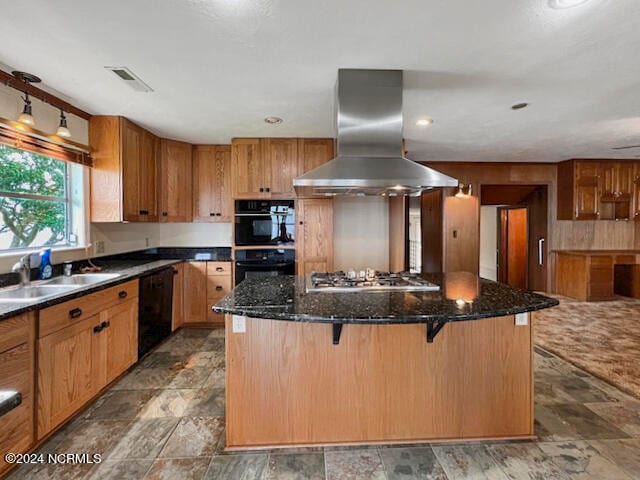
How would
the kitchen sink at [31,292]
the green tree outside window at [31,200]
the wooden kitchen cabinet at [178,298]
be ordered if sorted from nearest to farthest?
the kitchen sink at [31,292] < the green tree outside window at [31,200] < the wooden kitchen cabinet at [178,298]

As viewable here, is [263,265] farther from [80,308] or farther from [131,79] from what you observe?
[131,79]

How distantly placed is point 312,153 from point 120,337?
265 centimetres

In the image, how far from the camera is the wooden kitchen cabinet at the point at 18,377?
160cm

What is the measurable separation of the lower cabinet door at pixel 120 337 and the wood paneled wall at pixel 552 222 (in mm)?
4875

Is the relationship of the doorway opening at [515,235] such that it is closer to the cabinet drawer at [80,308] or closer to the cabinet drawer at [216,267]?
the cabinet drawer at [216,267]

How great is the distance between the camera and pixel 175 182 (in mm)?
3953

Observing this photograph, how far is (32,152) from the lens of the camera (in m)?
2.49

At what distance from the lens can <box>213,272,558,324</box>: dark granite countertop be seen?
1.45m

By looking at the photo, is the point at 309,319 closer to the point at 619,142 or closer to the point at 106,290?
the point at 106,290

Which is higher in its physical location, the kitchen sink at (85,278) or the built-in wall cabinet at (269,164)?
the built-in wall cabinet at (269,164)

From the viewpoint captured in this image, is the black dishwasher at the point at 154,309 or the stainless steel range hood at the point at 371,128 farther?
the black dishwasher at the point at 154,309

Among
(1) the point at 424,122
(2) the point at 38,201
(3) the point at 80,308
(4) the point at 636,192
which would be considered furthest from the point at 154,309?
(4) the point at 636,192

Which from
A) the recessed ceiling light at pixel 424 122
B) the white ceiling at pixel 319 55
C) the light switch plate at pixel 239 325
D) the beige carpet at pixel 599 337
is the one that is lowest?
the beige carpet at pixel 599 337

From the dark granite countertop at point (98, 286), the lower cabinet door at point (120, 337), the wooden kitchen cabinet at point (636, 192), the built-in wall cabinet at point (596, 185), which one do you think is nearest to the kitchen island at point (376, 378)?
the dark granite countertop at point (98, 286)
